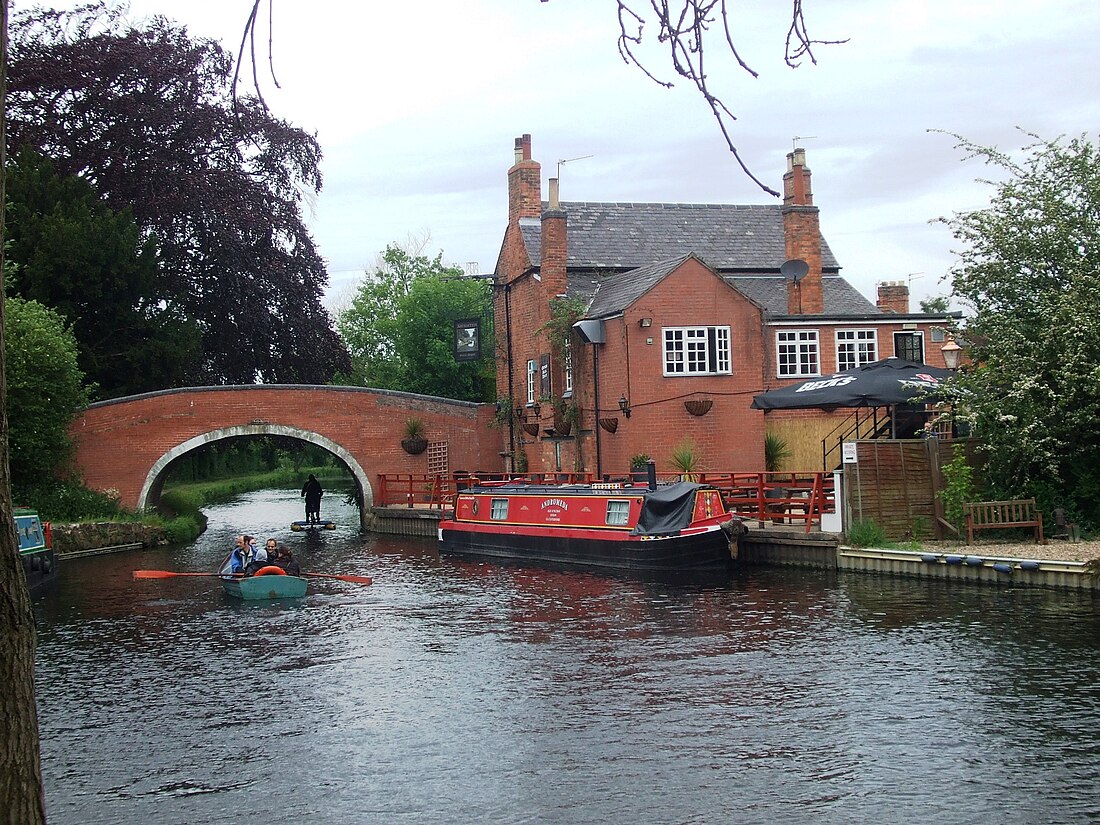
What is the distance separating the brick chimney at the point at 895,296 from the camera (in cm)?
3769

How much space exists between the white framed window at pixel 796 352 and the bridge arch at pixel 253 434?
13.3 meters

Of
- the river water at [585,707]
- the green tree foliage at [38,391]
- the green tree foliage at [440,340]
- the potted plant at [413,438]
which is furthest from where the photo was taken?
the green tree foliage at [440,340]

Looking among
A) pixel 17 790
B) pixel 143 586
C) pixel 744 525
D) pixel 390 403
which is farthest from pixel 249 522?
pixel 17 790

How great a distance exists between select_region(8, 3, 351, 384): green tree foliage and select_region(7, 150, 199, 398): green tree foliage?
1.43 m

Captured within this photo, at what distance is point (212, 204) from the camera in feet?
124

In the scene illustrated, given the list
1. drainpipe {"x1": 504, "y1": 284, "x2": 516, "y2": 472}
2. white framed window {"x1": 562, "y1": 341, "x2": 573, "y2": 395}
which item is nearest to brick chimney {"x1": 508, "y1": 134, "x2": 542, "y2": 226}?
drainpipe {"x1": 504, "y1": 284, "x2": 516, "y2": 472}

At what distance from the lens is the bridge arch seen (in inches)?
1387

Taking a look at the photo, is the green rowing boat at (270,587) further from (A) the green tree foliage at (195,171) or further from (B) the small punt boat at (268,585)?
(A) the green tree foliage at (195,171)

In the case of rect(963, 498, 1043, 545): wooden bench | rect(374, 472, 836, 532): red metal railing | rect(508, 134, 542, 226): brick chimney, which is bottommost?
rect(963, 498, 1043, 545): wooden bench

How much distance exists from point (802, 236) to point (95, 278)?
2052cm

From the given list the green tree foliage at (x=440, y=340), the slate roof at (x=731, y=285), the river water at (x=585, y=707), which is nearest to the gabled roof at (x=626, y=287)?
the slate roof at (x=731, y=285)

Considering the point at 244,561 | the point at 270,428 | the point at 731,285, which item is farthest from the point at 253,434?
the point at 731,285

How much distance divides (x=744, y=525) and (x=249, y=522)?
25.3 metres

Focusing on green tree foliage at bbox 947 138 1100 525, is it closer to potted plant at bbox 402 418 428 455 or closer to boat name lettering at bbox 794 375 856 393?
boat name lettering at bbox 794 375 856 393
